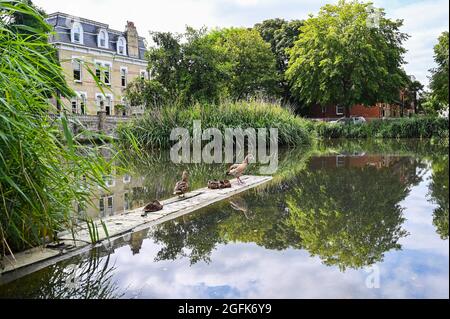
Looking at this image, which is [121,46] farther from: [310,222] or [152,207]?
[310,222]

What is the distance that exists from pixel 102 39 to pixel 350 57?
17649 mm

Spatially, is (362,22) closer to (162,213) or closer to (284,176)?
(284,176)

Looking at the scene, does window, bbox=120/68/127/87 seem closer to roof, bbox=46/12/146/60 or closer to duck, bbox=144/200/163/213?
roof, bbox=46/12/146/60

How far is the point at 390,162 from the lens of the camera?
416 inches

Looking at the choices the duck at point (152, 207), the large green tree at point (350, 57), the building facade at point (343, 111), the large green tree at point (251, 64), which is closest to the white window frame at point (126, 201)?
the duck at point (152, 207)

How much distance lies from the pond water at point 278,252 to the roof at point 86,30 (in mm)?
23314

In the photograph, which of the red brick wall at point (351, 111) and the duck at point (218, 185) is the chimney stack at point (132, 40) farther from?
the duck at point (218, 185)

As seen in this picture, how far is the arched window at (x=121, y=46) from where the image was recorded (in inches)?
1234

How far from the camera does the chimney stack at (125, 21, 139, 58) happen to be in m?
32.2

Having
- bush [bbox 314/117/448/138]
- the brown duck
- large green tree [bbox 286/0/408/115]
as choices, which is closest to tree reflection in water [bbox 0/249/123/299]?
the brown duck

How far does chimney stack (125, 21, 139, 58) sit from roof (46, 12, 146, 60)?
39 cm

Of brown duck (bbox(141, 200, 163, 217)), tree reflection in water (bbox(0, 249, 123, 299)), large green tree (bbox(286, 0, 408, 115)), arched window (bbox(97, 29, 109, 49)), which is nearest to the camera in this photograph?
tree reflection in water (bbox(0, 249, 123, 299))

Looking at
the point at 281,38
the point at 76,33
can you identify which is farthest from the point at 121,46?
the point at 281,38

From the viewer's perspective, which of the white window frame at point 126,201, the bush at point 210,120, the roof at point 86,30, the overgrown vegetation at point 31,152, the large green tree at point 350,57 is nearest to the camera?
the overgrown vegetation at point 31,152
